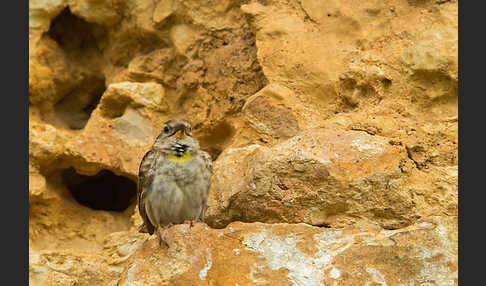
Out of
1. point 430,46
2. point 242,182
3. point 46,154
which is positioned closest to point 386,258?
point 242,182

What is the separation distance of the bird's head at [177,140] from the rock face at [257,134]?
430mm

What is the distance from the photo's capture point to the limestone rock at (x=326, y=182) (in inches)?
178

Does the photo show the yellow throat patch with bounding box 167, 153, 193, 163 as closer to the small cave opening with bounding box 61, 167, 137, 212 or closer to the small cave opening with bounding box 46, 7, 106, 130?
the small cave opening with bounding box 61, 167, 137, 212

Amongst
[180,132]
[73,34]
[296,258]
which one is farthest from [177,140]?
[73,34]

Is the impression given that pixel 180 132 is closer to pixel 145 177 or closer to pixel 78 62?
pixel 145 177

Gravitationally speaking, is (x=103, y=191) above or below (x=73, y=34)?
below

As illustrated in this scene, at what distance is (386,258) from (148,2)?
3616mm

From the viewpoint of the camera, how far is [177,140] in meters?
4.97

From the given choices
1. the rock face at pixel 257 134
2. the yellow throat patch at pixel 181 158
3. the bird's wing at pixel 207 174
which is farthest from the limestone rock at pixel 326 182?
the yellow throat patch at pixel 181 158

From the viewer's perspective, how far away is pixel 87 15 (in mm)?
6504

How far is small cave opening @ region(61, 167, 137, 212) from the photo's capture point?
22.2 ft

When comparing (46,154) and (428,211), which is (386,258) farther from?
(46,154)

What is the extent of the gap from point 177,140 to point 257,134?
0.70 metres

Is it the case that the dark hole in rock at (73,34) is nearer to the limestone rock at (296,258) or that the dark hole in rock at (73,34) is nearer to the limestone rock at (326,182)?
the limestone rock at (326,182)
